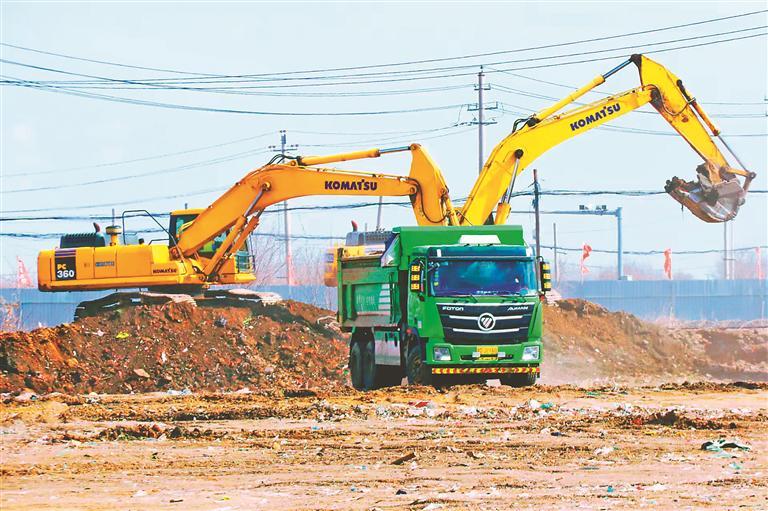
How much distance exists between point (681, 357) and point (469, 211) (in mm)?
15958

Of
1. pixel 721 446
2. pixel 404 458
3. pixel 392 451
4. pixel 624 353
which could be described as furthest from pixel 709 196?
pixel 404 458

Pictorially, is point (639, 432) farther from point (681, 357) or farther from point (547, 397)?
point (681, 357)

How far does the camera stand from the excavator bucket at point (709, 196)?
34438 millimetres

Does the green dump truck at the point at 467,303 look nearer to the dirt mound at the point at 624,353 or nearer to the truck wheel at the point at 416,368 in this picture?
the truck wheel at the point at 416,368

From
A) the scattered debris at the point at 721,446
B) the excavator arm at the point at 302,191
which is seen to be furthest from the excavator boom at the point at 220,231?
the scattered debris at the point at 721,446

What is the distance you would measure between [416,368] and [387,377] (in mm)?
2931

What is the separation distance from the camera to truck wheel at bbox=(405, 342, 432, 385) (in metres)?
26.8

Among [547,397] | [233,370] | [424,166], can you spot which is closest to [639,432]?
[547,397]

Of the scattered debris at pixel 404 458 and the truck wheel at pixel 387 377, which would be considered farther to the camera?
the truck wheel at pixel 387 377

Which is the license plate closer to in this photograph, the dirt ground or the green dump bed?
the dirt ground

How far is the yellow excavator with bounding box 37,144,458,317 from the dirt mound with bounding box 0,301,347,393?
1.10 metres

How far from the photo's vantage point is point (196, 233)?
36.9m

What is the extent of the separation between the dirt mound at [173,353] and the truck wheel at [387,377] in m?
5.15

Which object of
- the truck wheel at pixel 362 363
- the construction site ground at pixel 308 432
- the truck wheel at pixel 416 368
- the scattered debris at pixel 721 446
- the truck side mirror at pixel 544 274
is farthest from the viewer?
the truck wheel at pixel 362 363
